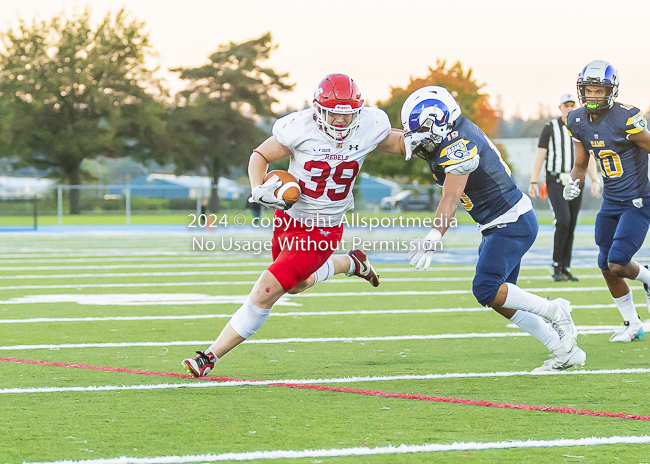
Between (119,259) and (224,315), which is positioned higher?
(224,315)

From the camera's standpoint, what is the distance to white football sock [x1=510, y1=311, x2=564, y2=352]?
186 inches

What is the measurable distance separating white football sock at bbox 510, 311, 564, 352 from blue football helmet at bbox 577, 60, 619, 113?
1588 millimetres

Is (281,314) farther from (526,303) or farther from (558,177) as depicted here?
(558,177)

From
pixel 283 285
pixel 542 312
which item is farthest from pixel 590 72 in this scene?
pixel 283 285

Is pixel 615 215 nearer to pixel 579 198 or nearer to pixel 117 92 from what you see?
pixel 579 198

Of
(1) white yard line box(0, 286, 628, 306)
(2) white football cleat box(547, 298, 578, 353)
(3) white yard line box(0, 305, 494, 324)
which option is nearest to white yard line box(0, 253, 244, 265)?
(1) white yard line box(0, 286, 628, 306)

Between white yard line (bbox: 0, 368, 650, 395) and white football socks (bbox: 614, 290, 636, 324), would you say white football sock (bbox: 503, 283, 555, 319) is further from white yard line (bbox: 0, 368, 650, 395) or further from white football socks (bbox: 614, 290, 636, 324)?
white football socks (bbox: 614, 290, 636, 324)

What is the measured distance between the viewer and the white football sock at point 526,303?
4637mm

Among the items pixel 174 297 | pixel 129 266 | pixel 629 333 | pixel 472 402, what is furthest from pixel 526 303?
pixel 129 266

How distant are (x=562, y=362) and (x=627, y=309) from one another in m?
1.35

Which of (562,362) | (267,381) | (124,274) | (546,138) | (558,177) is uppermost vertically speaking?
(546,138)

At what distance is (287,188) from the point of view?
4547 mm

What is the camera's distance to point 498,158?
4711mm

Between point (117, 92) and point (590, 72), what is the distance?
42.4m
